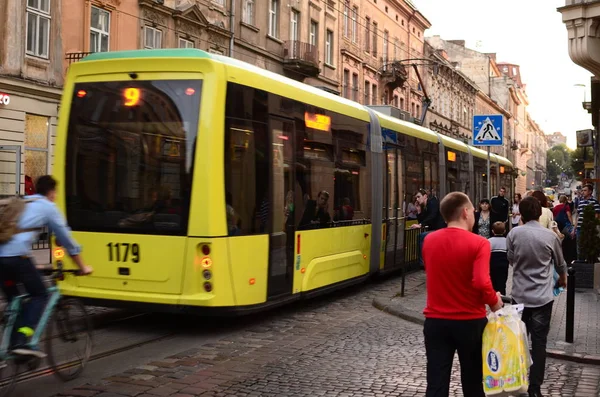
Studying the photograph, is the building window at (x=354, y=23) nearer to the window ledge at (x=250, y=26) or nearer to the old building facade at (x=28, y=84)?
the window ledge at (x=250, y=26)

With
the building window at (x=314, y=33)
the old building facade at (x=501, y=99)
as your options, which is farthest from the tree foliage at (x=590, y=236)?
the old building facade at (x=501, y=99)

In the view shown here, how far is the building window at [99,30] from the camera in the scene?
24.1 m

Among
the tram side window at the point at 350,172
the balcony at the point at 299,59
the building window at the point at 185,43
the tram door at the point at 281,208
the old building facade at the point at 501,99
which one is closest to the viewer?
the tram door at the point at 281,208

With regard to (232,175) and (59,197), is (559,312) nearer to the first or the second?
(232,175)

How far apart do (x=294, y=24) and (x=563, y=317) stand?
28889mm

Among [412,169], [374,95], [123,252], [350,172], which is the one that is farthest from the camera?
[374,95]

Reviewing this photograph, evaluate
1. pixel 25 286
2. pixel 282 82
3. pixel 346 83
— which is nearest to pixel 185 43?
pixel 346 83

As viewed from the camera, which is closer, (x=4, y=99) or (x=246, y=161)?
(x=246, y=161)

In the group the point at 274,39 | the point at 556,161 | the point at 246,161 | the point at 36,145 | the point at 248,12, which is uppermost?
the point at 556,161

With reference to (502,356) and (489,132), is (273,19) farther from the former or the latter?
(502,356)

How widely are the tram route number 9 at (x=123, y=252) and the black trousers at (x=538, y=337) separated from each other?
4381 millimetres

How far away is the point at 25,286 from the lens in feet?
20.8

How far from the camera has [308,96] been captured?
11266 millimetres

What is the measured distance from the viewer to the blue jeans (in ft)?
20.4
